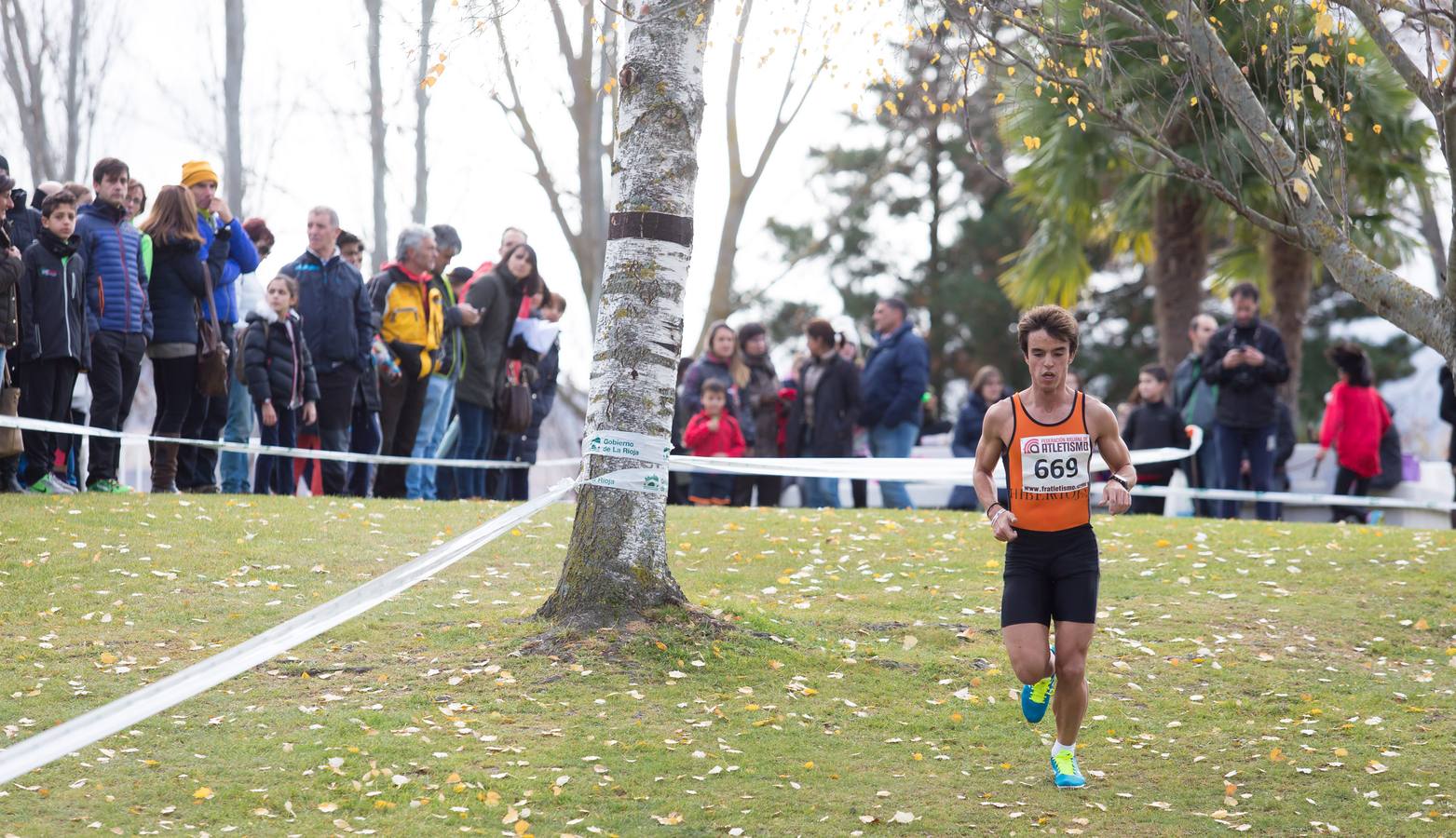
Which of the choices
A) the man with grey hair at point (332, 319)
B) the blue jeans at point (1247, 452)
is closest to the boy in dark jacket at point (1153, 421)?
the blue jeans at point (1247, 452)

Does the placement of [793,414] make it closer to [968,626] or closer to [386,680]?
[968,626]

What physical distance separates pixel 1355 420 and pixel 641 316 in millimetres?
9395

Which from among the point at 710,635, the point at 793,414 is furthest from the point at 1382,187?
the point at 710,635

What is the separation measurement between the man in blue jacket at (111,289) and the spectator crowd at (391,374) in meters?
0.01

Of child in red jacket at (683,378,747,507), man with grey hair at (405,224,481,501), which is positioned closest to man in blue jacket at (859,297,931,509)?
child in red jacket at (683,378,747,507)

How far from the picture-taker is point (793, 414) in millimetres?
14328

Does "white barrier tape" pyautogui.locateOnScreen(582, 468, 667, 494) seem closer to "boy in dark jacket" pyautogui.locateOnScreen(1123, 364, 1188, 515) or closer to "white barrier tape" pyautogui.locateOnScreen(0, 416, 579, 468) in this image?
"white barrier tape" pyautogui.locateOnScreen(0, 416, 579, 468)

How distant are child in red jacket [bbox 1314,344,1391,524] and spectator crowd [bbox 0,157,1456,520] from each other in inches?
0.7

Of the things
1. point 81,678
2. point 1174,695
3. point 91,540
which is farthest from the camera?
point 91,540

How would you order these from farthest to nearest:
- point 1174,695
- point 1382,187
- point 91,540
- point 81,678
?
point 1382,187
point 91,540
point 1174,695
point 81,678

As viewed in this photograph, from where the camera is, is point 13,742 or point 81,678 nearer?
point 13,742

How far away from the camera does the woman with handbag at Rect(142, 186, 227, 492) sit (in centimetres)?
1068

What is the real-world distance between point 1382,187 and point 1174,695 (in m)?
11.8

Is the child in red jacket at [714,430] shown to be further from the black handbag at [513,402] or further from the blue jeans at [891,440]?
the black handbag at [513,402]
